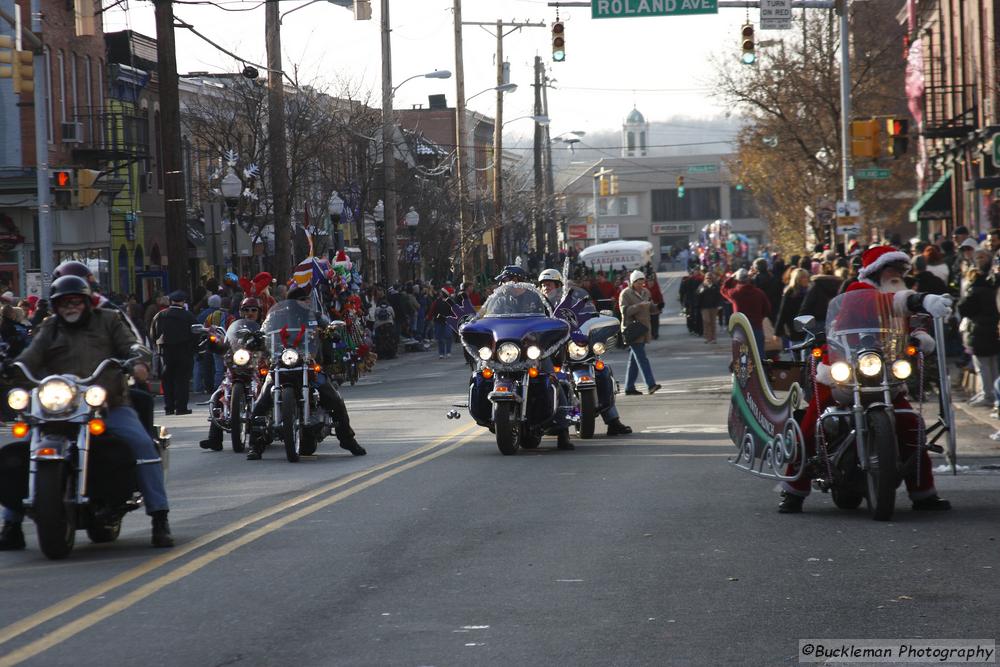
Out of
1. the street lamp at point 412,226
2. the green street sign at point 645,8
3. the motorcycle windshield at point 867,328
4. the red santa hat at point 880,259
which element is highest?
the green street sign at point 645,8

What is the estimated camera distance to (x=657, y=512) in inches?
447

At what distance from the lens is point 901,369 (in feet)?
34.2

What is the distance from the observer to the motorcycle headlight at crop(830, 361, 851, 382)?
1048 centimetres

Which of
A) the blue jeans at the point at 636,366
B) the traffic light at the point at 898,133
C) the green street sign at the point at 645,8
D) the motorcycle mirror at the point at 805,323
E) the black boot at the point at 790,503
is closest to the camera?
the motorcycle mirror at the point at 805,323

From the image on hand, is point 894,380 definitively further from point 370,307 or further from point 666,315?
point 666,315

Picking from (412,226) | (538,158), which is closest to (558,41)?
(412,226)

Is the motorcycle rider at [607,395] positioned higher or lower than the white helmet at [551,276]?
lower

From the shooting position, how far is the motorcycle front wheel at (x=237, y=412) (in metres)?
17.2

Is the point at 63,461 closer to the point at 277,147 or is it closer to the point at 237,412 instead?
the point at 237,412

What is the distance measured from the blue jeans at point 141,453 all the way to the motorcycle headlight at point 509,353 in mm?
6130

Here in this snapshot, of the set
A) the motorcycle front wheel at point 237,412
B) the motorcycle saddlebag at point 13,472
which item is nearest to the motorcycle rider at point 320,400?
the motorcycle front wheel at point 237,412

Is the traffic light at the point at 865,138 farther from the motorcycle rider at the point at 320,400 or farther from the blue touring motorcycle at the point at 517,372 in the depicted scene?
the motorcycle rider at the point at 320,400

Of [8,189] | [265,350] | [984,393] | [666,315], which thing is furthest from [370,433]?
[666,315]

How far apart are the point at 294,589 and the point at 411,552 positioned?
4.34ft
